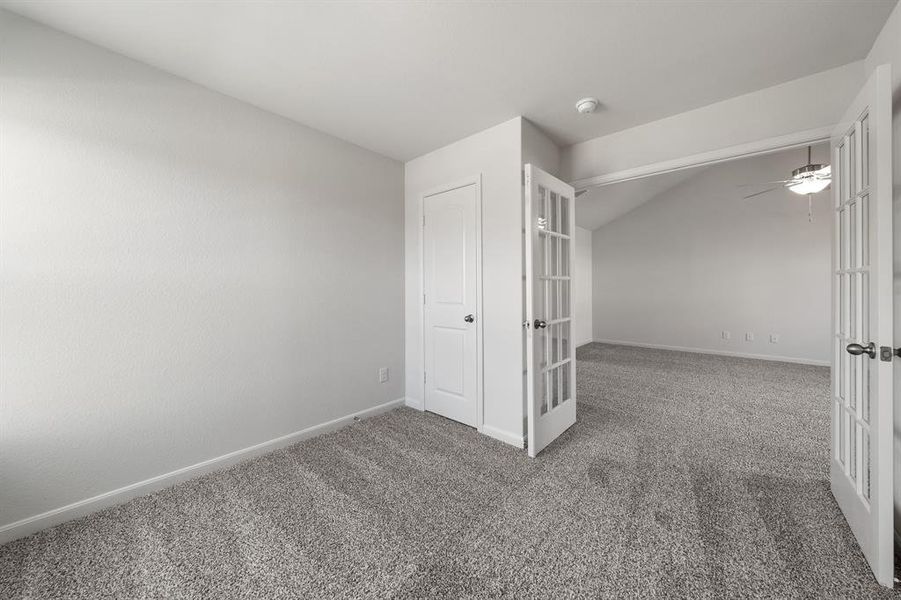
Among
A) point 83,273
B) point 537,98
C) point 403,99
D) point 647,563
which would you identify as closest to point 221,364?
point 83,273

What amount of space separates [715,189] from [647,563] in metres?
6.60

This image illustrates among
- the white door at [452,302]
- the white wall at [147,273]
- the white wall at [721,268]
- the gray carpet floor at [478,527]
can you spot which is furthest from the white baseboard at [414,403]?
the white wall at [721,268]

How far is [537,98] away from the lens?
2.27 metres

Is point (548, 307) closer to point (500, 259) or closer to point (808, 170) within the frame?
point (500, 259)

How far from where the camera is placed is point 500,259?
2.65m

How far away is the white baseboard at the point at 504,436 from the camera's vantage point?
250 centimetres

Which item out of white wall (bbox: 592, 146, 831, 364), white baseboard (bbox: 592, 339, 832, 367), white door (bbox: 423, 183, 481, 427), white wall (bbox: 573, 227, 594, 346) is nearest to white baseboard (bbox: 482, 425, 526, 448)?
white door (bbox: 423, 183, 481, 427)

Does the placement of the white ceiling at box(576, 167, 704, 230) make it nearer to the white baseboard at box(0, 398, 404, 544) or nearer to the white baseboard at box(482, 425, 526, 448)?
the white baseboard at box(482, 425, 526, 448)

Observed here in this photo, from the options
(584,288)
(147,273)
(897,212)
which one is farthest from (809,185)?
(147,273)

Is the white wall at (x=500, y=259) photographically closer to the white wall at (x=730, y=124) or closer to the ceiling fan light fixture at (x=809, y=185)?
the white wall at (x=730, y=124)

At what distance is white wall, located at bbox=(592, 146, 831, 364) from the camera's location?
5191mm

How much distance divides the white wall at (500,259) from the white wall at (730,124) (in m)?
0.76

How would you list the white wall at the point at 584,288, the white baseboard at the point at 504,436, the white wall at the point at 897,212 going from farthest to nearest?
the white wall at the point at 584,288 → the white baseboard at the point at 504,436 → the white wall at the point at 897,212

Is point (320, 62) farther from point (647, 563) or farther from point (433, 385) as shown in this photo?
point (647, 563)
